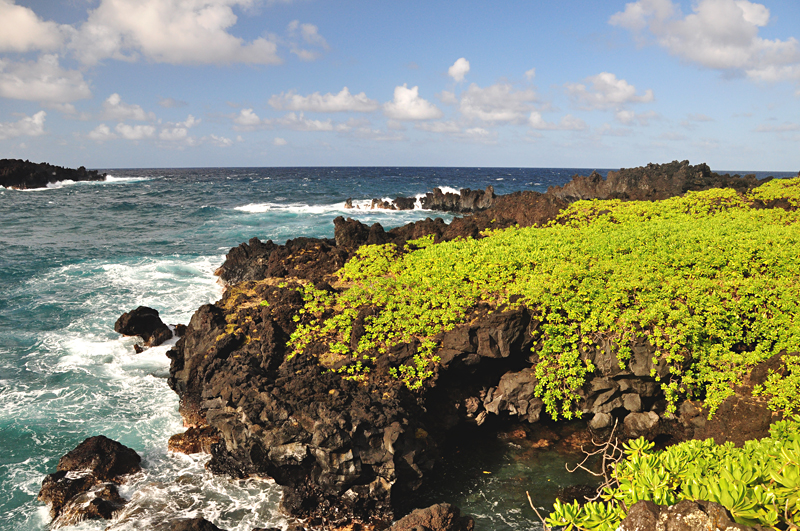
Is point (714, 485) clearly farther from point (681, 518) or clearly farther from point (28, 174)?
point (28, 174)

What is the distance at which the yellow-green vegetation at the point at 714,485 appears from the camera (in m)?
3.96

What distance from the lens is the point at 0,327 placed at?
1928cm

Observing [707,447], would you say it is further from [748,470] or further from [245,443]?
[245,443]

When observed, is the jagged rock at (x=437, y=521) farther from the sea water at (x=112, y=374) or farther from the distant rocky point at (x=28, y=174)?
the distant rocky point at (x=28, y=174)

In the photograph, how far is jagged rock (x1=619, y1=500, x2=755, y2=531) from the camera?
3.81 meters

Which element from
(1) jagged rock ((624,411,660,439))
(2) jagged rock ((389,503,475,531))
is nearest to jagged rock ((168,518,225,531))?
(2) jagged rock ((389,503,475,531))

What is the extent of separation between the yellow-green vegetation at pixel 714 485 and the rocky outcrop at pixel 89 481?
9.68m

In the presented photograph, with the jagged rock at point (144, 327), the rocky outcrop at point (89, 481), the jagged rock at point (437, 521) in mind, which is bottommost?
the rocky outcrop at point (89, 481)

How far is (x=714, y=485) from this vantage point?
416cm

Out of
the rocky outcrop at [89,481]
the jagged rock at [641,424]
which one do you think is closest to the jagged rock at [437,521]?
the jagged rock at [641,424]

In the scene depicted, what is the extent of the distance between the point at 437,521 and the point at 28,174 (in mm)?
108866

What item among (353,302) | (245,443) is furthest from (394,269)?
(245,443)

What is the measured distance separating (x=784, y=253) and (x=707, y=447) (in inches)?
386

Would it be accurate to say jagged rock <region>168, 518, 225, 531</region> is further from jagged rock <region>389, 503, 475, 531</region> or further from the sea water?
jagged rock <region>389, 503, 475, 531</region>
